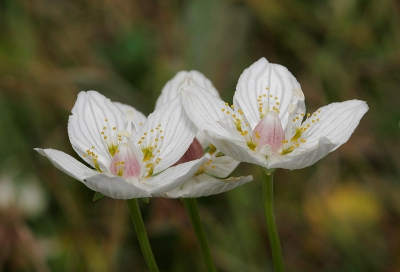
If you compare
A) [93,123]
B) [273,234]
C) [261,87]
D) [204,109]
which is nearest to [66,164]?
[93,123]

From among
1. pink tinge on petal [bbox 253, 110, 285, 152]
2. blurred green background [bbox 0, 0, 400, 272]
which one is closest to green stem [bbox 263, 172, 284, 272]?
pink tinge on petal [bbox 253, 110, 285, 152]

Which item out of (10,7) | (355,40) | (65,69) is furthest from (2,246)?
(355,40)

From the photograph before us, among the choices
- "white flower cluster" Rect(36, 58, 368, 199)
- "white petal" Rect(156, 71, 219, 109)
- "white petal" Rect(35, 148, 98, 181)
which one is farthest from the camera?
"white petal" Rect(156, 71, 219, 109)

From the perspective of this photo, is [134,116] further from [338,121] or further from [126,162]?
[338,121]

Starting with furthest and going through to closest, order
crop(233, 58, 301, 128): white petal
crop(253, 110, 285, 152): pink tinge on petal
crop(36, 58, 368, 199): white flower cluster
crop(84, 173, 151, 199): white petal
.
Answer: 1. crop(233, 58, 301, 128): white petal
2. crop(253, 110, 285, 152): pink tinge on petal
3. crop(36, 58, 368, 199): white flower cluster
4. crop(84, 173, 151, 199): white petal

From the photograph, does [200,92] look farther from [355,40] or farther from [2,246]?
[355,40]

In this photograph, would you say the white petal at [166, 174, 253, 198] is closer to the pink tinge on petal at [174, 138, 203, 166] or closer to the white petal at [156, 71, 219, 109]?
the pink tinge on petal at [174, 138, 203, 166]

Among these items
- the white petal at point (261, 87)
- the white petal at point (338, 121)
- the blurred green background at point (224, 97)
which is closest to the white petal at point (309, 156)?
the white petal at point (338, 121)
